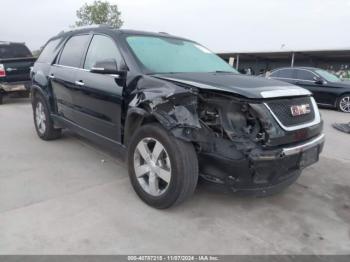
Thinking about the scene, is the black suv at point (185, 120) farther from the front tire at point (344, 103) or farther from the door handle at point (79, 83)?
the front tire at point (344, 103)

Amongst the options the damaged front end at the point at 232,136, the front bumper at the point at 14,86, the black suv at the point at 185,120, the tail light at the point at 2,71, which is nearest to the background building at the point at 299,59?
the front bumper at the point at 14,86

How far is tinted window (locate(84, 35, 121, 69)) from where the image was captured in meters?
3.80

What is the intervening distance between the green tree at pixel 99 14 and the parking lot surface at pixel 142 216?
28584 mm

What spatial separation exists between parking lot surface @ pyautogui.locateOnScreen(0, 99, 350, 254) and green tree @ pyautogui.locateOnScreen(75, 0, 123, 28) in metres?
28.6

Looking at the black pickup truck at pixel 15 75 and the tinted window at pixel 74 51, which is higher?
the tinted window at pixel 74 51

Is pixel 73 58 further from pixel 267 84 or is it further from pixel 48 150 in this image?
pixel 267 84

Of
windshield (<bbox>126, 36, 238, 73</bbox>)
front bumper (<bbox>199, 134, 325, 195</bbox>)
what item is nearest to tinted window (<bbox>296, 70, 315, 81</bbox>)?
windshield (<bbox>126, 36, 238, 73</bbox>)

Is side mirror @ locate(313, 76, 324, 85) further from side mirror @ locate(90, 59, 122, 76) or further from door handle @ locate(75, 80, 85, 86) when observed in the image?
side mirror @ locate(90, 59, 122, 76)

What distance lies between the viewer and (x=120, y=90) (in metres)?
3.53

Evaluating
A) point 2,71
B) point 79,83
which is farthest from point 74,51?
point 2,71

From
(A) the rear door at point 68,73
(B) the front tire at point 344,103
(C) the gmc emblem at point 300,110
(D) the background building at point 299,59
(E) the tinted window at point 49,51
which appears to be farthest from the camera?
(D) the background building at point 299,59

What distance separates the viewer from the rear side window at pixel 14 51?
1022 cm

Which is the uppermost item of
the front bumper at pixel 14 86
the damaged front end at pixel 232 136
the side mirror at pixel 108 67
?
the side mirror at pixel 108 67

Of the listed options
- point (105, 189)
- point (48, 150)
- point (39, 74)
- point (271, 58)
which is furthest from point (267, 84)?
point (271, 58)
